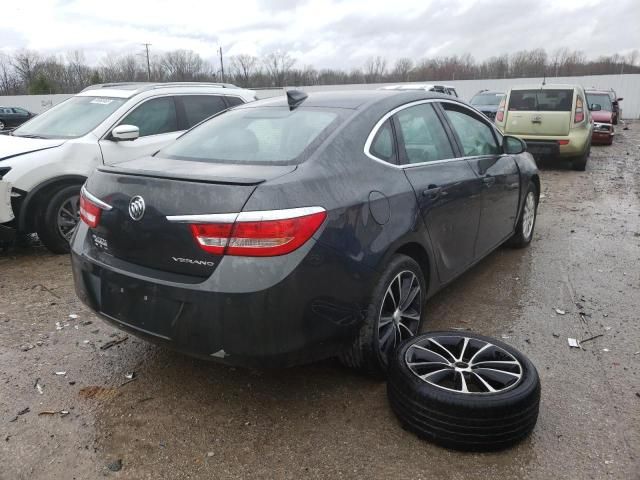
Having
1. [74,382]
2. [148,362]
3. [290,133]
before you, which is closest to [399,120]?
[290,133]

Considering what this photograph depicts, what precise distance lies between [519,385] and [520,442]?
28cm

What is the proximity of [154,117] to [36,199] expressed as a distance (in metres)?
1.71

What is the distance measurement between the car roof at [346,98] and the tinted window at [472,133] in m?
0.35

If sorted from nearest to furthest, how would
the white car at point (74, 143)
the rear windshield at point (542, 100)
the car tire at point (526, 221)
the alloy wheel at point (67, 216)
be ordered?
the white car at point (74, 143) → the car tire at point (526, 221) → the alloy wheel at point (67, 216) → the rear windshield at point (542, 100)

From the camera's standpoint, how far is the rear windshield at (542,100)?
11.1m

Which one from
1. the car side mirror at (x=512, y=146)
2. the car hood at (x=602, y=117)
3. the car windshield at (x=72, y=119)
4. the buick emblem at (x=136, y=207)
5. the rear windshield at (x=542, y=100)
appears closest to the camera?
the buick emblem at (x=136, y=207)

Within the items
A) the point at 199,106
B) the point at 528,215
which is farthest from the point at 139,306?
the point at 199,106

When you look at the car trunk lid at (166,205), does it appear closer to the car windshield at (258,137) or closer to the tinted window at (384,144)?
the car windshield at (258,137)

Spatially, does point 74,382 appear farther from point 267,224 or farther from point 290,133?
point 290,133

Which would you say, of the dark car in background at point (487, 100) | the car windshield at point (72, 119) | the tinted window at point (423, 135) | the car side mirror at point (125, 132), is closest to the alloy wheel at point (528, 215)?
the tinted window at point (423, 135)

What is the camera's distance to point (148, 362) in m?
3.42

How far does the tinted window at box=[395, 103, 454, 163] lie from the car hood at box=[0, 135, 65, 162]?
13.0ft

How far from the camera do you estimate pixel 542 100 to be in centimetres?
1126

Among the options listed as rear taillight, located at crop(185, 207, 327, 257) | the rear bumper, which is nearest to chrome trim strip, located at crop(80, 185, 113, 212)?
the rear bumper
